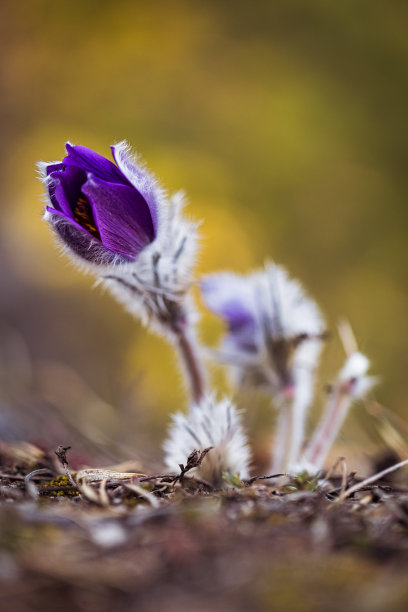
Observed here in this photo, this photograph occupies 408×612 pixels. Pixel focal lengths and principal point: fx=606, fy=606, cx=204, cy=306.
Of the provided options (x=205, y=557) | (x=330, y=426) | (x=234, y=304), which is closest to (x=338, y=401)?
(x=330, y=426)

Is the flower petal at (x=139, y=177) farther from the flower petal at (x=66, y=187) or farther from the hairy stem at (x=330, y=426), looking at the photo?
the hairy stem at (x=330, y=426)

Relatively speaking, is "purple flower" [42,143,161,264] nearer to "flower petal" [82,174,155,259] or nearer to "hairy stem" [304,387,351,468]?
"flower petal" [82,174,155,259]

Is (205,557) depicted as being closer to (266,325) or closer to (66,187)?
(66,187)

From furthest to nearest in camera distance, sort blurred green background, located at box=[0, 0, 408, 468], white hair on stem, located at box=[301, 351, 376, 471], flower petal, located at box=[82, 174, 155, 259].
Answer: blurred green background, located at box=[0, 0, 408, 468] → white hair on stem, located at box=[301, 351, 376, 471] → flower petal, located at box=[82, 174, 155, 259]

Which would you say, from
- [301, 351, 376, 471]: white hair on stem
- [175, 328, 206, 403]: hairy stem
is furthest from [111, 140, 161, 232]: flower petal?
[301, 351, 376, 471]: white hair on stem

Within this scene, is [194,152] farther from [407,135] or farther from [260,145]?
[407,135]

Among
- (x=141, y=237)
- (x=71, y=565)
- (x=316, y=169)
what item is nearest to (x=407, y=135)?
(x=316, y=169)

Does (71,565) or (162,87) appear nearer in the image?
(71,565)
